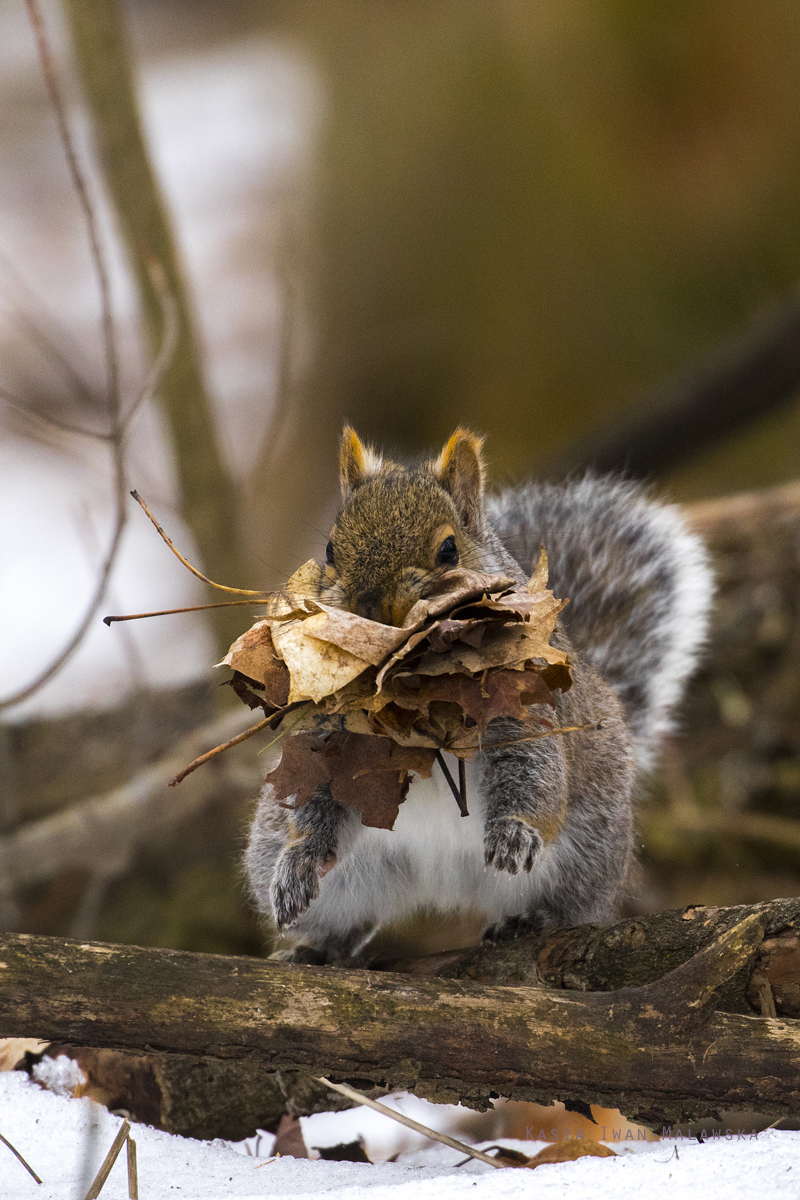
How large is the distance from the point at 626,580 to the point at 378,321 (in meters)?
2.91

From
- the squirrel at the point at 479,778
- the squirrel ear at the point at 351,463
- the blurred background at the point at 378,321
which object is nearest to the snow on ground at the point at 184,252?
the blurred background at the point at 378,321

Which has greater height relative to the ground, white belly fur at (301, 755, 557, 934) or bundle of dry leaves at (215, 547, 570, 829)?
bundle of dry leaves at (215, 547, 570, 829)

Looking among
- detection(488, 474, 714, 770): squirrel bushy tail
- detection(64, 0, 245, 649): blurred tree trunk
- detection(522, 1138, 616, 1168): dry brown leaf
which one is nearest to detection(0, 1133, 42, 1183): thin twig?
detection(522, 1138, 616, 1168): dry brown leaf

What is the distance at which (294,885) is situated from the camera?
1341 mm

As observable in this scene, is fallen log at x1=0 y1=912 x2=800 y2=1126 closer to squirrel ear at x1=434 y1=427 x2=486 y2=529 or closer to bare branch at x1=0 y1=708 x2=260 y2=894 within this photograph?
squirrel ear at x1=434 y1=427 x2=486 y2=529

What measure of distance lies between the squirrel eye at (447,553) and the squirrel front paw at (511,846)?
326 mm

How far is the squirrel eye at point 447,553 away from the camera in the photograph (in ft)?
4.32

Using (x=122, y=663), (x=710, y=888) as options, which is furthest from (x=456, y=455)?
(x=122, y=663)

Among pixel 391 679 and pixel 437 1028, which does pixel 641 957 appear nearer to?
pixel 437 1028

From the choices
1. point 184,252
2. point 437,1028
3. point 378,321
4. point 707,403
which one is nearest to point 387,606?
point 437,1028

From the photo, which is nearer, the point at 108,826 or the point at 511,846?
the point at 511,846

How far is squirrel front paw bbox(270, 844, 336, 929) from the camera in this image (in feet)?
4.40

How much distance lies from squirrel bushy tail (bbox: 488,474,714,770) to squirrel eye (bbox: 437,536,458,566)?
0.57m

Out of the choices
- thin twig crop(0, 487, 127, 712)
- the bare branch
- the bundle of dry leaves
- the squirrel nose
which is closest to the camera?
the bundle of dry leaves
